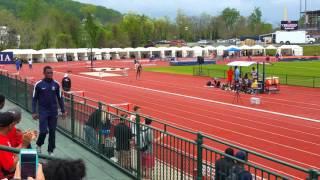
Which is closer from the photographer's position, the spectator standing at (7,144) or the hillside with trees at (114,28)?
the spectator standing at (7,144)

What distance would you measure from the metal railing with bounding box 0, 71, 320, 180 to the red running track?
3.18 meters

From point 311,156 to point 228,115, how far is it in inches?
339

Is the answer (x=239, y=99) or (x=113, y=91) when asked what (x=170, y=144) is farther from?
(x=113, y=91)

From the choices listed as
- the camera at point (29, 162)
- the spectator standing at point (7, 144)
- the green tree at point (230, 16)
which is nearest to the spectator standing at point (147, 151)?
the spectator standing at point (7, 144)

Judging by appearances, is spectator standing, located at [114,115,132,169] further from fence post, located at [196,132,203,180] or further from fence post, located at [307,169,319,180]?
fence post, located at [307,169,319,180]

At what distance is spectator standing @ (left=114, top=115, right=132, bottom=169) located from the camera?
→ 9730 mm

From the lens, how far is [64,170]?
3648 mm

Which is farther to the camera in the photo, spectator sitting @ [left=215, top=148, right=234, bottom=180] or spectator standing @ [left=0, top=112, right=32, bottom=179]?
spectator sitting @ [left=215, top=148, right=234, bottom=180]

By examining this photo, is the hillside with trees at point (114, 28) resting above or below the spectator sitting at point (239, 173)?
above

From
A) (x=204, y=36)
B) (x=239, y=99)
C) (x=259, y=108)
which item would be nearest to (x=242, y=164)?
(x=259, y=108)

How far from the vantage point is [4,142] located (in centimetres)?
608

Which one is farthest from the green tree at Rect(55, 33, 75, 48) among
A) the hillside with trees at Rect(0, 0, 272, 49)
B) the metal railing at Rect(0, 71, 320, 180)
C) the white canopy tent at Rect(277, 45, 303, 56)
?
the metal railing at Rect(0, 71, 320, 180)

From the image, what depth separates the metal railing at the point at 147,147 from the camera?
686 cm

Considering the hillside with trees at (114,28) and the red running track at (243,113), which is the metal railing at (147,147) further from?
the hillside with trees at (114,28)
